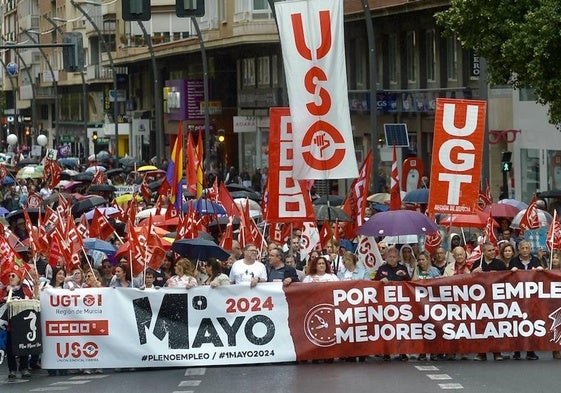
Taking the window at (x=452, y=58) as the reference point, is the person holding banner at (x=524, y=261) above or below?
below

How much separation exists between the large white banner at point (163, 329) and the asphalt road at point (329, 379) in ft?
0.58

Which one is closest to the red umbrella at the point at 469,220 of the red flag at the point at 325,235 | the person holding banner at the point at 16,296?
the red flag at the point at 325,235

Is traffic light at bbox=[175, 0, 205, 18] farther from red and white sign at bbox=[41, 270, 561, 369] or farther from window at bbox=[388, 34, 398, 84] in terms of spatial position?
window at bbox=[388, 34, 398, 84]

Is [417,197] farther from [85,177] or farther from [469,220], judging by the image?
[85,177]

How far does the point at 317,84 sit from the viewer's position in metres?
21.5

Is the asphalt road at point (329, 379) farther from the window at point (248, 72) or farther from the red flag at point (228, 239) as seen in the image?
the window at point (248, 72)

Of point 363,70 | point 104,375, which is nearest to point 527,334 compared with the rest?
point 104,375

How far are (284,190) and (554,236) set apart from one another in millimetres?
3524

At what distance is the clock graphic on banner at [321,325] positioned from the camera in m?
19.4

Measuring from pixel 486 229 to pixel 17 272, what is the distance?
291 inches

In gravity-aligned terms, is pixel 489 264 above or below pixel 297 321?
above

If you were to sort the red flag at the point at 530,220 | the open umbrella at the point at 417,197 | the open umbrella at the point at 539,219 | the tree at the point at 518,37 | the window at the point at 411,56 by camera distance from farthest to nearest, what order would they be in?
1. the window at the point at 411,56
2. the open umbrella at the point at 417,197
3. the tree at the point at 518,37
4. the open umbrella at the point at 539,219
5. the red flag at the point at 530,220

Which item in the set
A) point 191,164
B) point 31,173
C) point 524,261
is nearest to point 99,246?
point 191,164

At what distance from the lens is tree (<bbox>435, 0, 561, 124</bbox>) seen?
1140 inches
